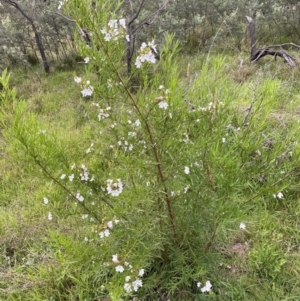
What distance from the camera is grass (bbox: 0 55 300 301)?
166cm

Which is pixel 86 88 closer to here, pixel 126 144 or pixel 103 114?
pixel 103 114

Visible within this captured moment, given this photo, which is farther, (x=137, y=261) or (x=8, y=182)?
(x=8, y=182)

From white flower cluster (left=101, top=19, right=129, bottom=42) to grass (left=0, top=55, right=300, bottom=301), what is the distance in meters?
0.40

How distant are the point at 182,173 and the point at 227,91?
469 mm

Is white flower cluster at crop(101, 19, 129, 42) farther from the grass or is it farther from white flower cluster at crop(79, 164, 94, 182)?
white flower cluster at crop(79, 164, 94, 182)

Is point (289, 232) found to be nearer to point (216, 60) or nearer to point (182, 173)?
point (182, 173)

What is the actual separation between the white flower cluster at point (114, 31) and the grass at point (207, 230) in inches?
15.8

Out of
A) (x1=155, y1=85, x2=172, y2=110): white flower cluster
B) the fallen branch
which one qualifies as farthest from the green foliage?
the fallen branch

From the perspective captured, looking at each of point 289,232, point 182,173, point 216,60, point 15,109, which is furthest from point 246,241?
point 15,109

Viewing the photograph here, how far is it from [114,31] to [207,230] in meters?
1.23

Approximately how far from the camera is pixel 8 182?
3.52 metres

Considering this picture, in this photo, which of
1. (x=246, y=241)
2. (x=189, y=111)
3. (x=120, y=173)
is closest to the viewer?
(x=189, y=111)

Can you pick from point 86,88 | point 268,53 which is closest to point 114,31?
point 86,88

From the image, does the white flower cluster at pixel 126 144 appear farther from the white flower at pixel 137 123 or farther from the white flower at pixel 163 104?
the white flower at pixel 163 104
